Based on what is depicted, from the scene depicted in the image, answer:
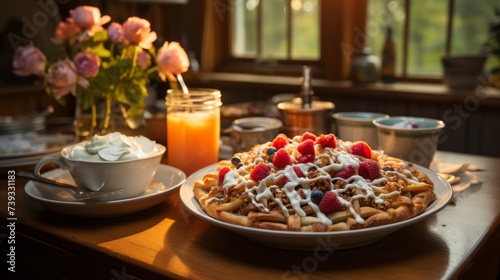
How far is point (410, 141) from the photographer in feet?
4.02

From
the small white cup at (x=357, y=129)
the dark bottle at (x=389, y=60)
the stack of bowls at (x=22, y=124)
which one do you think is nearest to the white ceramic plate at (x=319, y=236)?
the small white cup at (x=357, y=129)

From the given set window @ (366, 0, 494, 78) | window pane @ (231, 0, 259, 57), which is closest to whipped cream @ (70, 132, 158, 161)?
window @ (366, 0, 494, 78)

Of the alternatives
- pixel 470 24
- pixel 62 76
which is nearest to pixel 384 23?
pixel 470 24

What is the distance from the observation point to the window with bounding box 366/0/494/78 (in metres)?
2.55

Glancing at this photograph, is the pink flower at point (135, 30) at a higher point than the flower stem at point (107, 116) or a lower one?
higher

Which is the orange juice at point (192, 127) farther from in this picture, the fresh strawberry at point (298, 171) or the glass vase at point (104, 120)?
the fresh strawberry at point (298, 171)

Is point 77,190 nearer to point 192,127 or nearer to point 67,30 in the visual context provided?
point 192,127

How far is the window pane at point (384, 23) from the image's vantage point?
2732 mm

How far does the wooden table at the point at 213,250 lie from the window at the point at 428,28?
163cm

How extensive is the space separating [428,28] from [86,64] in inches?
75.1

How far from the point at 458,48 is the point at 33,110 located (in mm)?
2404

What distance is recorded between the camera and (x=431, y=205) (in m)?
0.93

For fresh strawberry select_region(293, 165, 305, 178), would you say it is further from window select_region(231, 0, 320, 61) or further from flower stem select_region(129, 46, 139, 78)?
window select_region(231, 0, 320, 61)

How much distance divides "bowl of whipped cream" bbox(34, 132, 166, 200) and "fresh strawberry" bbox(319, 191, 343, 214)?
1.23ft
